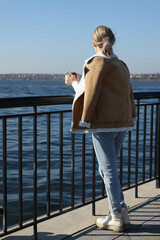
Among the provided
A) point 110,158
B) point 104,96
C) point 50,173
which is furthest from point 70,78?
point 50,173

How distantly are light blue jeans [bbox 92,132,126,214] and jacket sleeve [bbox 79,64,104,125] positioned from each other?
0.84 feet

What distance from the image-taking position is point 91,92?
2795 mm

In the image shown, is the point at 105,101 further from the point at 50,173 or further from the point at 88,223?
the point at 50,173

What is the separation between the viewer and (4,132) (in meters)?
2.88

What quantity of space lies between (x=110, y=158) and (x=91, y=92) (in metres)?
0.63

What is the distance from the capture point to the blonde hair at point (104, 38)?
2.88 m

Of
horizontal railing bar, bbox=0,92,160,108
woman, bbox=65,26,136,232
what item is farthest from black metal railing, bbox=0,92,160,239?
woman, bbox=65,26,136,232

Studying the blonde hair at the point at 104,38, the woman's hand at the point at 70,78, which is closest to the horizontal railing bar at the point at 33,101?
the woman's hand at the point at 70,78

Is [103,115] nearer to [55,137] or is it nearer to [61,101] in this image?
[61,101]

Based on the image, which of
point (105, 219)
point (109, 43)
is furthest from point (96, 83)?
point (105, 219)

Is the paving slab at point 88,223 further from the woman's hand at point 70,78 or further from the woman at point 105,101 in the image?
the woman's hand at point 70,78

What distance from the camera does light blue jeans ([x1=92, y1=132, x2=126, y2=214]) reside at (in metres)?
3.07

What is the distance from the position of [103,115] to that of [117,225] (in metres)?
0.99

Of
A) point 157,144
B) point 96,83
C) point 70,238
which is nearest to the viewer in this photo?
point 96,83
